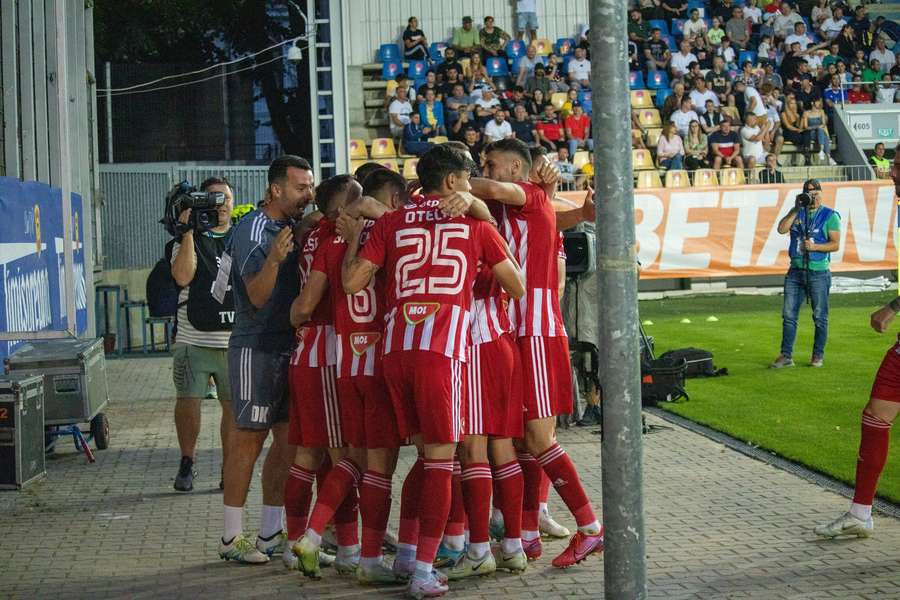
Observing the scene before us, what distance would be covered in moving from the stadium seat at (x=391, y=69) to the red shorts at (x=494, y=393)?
74.8 feet

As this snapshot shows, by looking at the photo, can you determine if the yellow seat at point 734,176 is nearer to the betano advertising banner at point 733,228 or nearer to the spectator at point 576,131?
the betano advertising banner at point 733,228

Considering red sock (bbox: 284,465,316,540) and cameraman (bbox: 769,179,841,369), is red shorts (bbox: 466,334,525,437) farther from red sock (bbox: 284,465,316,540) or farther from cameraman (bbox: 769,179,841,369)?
cameraman (bbox: 769,179,841,369)

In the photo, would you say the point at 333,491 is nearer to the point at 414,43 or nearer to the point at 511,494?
the point at 511,494

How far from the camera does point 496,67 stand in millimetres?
28984

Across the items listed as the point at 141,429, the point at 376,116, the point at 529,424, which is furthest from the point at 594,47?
the point at 376,116

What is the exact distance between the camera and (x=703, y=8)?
106 ft

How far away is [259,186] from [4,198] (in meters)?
13.3

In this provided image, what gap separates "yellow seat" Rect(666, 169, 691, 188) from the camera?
2594 cm

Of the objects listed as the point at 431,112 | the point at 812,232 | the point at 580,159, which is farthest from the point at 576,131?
the point at 812,232

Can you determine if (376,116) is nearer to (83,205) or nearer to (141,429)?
(83,205)

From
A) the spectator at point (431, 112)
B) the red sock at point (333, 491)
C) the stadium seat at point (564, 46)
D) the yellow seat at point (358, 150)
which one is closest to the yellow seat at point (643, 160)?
the stadium seat at point (564, 46)

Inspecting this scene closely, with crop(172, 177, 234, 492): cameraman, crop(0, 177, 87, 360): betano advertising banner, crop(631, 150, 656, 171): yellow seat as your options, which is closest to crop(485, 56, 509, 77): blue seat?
crop(631, 150, 656, 171): yellow seat

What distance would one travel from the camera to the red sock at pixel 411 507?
6562mm

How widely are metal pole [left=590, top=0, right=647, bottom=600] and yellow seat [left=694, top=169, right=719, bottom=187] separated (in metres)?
22.3
